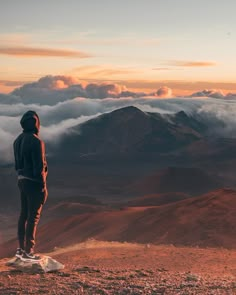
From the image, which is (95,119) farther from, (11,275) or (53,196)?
(11,275)

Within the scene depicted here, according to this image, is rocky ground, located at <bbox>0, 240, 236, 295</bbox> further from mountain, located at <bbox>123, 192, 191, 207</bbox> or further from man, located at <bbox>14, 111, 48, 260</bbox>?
mountain, located at <bbox>123, 192, 191, 207</bbox>

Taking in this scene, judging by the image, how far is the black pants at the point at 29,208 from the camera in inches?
366

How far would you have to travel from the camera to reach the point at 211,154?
101 metres

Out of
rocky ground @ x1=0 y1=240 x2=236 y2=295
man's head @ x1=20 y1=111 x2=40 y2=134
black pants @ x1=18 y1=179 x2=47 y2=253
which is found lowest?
rocky ground @ x1=0 y1=240 x2=236 y2=295

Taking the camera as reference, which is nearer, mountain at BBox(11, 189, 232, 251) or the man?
the man

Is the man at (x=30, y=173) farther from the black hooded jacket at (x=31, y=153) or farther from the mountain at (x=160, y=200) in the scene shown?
the mountain at (x=160, y=200)

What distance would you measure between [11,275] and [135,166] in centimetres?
8919

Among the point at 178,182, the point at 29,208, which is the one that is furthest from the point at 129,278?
the point at 178,182

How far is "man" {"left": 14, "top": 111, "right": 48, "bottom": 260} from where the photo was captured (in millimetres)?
9258

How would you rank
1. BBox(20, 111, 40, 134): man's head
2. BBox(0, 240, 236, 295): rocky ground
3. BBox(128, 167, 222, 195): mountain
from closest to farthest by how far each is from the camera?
BBox(0, 240, 236, 295): rocky ground, BBox(20, 111, 40, 134): man's head, BBox(128, 167, 222, 195): mountain

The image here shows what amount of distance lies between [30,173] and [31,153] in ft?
1.15

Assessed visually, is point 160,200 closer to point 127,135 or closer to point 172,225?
Result: point 172,225

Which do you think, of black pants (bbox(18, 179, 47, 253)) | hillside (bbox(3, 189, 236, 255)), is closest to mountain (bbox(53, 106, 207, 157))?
hillside (bbox(3, 189, 236, 255))

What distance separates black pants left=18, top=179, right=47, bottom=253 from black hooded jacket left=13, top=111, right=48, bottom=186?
5.6 inches
